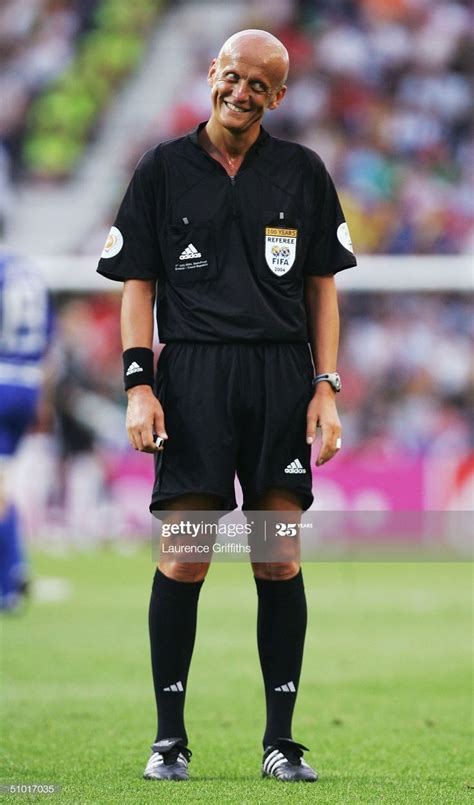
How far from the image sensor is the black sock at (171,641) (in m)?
4.11

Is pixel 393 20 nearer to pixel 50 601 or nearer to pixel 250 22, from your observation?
pixel 250 22

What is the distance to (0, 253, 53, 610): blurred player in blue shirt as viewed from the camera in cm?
896

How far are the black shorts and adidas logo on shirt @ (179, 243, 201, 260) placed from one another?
24cm

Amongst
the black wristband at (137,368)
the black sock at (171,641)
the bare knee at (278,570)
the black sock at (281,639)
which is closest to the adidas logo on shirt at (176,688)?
the black sock at (171,641)

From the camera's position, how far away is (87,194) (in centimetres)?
1919

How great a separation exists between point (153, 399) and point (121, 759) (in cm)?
113

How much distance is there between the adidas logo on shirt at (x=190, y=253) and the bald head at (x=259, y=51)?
1.60 feet

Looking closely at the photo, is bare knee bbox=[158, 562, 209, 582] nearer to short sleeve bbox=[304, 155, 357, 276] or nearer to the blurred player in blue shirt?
short sleeve bbox=[304, 155, 357, 276]

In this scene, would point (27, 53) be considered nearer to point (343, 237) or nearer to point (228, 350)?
point (343, 237)

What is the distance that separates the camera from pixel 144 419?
13.3 feet

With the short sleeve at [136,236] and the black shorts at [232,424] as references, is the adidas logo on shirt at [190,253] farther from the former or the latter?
the black shorts at [232,424]

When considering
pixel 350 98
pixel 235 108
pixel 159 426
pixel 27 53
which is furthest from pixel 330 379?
pixel 27 53

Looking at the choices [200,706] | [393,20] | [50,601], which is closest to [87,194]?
[393,20]

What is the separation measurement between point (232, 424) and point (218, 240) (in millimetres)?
503
